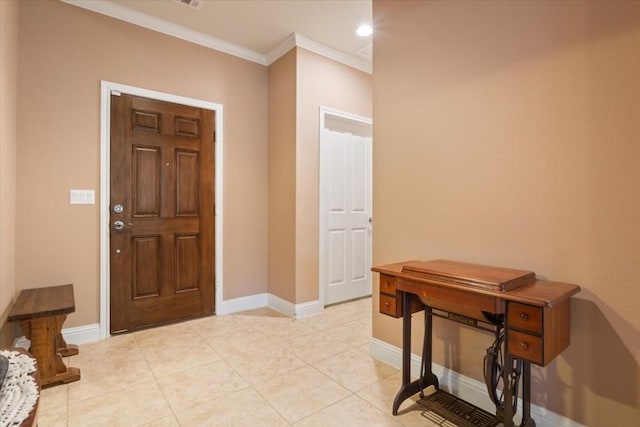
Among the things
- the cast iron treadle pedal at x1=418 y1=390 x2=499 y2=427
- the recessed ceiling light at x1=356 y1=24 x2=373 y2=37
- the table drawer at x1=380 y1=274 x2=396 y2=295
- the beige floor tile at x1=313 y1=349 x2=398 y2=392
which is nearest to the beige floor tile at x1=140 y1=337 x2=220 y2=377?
the beige floor tile at x1=313 y1=349 x2=398 y2=392

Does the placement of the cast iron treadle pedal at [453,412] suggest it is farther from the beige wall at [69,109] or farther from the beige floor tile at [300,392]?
the beige wall at [69,109]

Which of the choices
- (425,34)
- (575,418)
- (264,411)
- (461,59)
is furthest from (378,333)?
(425,34)

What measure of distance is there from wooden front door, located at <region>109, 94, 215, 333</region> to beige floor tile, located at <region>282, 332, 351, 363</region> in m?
1.12

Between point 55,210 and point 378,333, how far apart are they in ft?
8.68

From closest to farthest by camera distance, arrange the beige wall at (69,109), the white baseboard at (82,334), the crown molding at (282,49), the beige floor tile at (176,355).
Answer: the beige floor tile at (176,355) → the beige wall at (69,109) → the white baseboard at (82,334) → the crown molding at (282,49)

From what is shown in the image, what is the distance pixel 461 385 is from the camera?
191 centimetres

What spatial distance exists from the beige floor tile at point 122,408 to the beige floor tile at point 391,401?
1.13 metres

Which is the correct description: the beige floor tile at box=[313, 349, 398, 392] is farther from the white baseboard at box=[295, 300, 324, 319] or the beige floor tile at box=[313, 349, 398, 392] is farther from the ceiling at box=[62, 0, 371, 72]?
the ceiling at box=[62, 0, 371, 72]

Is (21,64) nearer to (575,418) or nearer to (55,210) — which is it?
(55,210)

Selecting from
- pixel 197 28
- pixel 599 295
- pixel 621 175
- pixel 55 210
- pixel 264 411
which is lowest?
pixel 264 411

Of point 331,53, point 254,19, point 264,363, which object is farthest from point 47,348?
point 331,53

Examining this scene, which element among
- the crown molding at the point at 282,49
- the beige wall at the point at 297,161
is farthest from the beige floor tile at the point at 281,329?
the crown molding at the point at 282,49

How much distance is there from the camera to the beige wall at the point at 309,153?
10.9ft

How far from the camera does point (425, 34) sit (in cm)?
210
